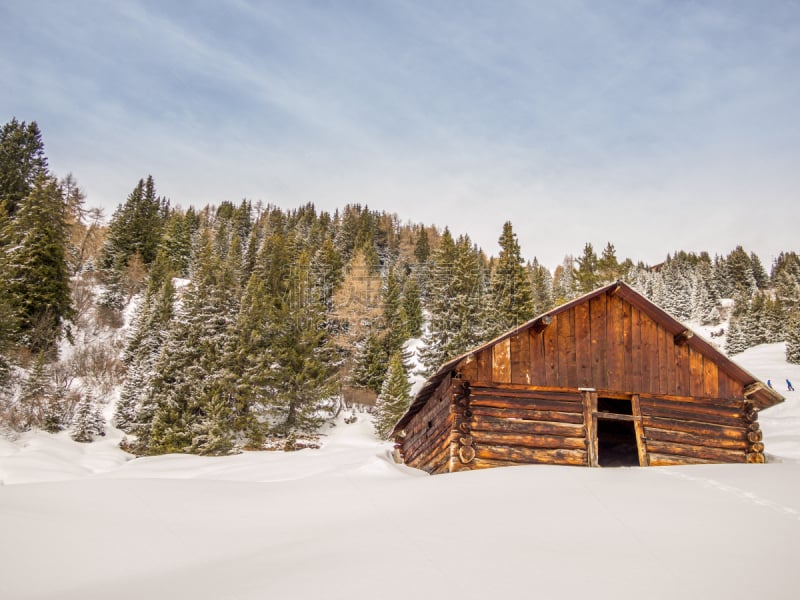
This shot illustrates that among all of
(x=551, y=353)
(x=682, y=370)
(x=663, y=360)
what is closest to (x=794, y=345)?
(x=682, y=370)

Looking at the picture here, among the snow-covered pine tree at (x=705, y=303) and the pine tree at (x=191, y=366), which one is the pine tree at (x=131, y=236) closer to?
the pine tree at (x=191, y=366)

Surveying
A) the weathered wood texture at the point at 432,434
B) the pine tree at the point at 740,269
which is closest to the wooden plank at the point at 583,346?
the weathered wood texture at the point at 432,434

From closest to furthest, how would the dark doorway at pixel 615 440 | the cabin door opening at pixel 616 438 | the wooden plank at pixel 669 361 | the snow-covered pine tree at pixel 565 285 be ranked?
the wooden plank at pixel 669 361 → the cabin door opening at pixel 616 438 → the dark doorway at pixel 615 440 → the snow-covered pine tree at pixel 565 285

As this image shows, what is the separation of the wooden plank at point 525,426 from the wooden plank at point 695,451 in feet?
7.23

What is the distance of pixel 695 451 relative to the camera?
13.8 m

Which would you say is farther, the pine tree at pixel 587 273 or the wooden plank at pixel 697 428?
the pine tree at pixel 587 273

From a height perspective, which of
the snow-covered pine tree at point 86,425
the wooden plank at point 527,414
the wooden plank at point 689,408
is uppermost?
the wooden plank at point 689,408

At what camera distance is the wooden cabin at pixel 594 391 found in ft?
44.2

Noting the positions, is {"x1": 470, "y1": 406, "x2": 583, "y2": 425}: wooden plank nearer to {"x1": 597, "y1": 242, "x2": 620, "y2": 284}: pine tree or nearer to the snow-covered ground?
the snow-covered ground

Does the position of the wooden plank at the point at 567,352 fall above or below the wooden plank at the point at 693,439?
above

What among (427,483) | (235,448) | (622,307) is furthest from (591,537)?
(235,448)

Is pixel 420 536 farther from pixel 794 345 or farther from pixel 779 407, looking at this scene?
pixel 794 345

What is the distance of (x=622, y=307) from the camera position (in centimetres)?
1412

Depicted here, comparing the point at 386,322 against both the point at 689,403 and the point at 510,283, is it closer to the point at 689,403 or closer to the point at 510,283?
the point at 510,283
